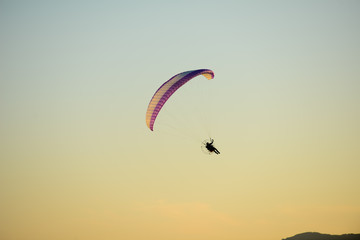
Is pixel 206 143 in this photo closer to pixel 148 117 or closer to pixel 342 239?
pixel 148 117

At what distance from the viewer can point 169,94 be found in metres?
77.4

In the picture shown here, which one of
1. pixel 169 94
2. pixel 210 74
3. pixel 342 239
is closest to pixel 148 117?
pixel 169 94

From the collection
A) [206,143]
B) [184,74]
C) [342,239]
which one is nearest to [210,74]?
[184,74]

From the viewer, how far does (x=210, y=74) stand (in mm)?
78812

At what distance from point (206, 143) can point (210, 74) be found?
8.97 meters

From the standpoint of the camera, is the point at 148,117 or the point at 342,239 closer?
the point at 148,117

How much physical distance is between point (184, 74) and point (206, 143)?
9293 mm

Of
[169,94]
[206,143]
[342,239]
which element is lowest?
[206,143]

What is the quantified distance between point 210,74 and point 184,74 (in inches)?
143

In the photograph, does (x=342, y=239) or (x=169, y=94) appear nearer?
(x=169, y=94)

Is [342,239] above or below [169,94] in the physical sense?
above

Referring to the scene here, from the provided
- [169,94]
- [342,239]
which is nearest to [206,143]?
[169,94]

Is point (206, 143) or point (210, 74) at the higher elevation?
point (210, 74)

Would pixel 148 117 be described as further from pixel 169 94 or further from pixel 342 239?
pixel 342 239
